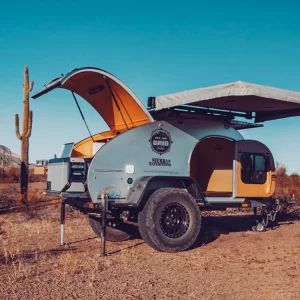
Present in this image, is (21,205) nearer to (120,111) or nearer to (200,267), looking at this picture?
(120,111)

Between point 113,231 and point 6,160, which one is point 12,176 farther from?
point 6,160

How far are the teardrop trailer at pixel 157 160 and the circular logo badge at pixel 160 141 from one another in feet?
0.06

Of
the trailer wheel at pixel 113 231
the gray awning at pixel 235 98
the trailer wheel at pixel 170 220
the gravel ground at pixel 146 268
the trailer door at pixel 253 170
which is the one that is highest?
the gray awning at pixel 235 98

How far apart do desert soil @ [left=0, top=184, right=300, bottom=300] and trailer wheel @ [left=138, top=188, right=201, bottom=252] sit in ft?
0.72

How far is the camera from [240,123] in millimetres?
10727

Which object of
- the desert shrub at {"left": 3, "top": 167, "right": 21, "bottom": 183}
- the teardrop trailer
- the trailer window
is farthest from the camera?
the desert shrub at {"left": 3, "top": 167, "right": 21, "bottom": 183}

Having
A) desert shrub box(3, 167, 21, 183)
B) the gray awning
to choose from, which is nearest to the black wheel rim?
the gray awning

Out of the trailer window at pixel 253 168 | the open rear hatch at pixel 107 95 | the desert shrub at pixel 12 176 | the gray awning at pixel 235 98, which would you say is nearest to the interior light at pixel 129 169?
the open rear hatch at pixel 107 95

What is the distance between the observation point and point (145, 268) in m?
6.87

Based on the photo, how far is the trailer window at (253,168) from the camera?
33.4 ft

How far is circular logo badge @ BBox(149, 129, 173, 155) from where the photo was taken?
886 centimetres

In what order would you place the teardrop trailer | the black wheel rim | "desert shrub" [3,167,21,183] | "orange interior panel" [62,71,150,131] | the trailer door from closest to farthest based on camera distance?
the teardrop trailer → the black wheel rim → "orange interior panel" [62,71,150,131] → the trailer door → "desert shrub" [3,167,21,183]

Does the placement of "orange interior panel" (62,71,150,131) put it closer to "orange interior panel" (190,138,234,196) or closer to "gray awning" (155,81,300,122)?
"gray awning" (155,81,300,122)

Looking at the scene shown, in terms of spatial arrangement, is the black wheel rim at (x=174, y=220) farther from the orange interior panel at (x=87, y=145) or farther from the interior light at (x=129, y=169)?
the orange interior panel at (x=87, y=145)
